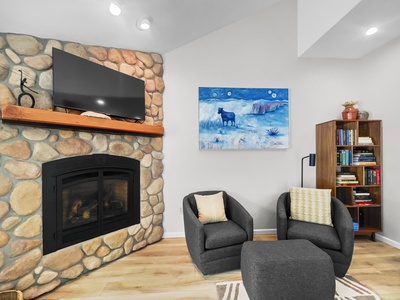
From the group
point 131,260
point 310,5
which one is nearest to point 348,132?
point 310,5

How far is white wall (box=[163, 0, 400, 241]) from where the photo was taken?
315 centimetres

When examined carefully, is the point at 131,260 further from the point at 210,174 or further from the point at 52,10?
the point at 52,10

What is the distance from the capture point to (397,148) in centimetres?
281

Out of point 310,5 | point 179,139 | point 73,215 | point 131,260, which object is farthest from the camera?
point 179,139

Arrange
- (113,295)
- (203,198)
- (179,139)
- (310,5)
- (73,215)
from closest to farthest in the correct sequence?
1. (113,295)
2. (73,215)
3. (203,198)
4. (310,5)
5. (179,139)

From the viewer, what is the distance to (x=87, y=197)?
2.33 metres

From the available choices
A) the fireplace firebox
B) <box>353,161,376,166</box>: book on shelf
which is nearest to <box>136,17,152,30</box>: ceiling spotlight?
the fireplace firebox

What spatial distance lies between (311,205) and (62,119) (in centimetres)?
305

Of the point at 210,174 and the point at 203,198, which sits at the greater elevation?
the point at 210,174

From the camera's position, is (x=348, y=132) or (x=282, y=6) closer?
(x=348, y=132)

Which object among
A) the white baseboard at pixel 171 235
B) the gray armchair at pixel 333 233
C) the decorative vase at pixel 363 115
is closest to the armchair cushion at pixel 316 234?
the gray armchair at pixel 333 233

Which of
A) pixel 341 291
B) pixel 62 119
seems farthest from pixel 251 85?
pixel 341 291

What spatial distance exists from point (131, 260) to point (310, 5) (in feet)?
14.0

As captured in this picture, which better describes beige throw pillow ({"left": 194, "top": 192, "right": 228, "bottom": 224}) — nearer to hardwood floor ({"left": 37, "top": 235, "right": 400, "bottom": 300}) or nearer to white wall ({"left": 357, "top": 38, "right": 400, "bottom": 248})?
hardwood floor ({"left": 37, "top": 235, "right": 400, "bottom": 300})
